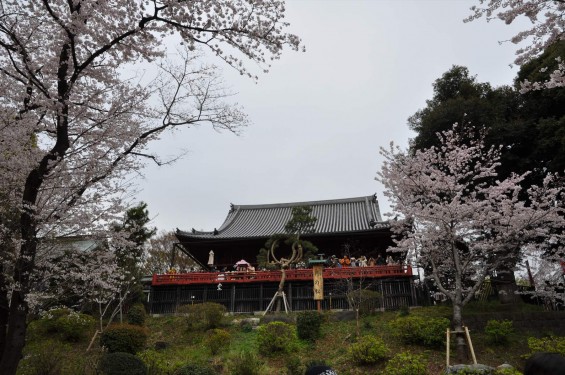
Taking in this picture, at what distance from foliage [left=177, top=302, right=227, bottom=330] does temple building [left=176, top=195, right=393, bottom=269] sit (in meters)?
8.06

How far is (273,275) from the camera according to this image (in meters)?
19.5

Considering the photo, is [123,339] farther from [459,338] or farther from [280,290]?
[459,338]

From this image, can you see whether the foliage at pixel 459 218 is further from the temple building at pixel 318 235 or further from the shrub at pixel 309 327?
the temple building at pixel 318 235

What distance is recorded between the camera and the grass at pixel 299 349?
11961 mm

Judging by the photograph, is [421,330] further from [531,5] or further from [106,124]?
[106,124]

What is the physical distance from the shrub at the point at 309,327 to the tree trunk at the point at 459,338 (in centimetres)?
473

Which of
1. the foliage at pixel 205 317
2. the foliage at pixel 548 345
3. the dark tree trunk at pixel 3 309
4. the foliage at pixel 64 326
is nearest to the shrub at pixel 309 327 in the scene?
the foliage at pixel 205 317

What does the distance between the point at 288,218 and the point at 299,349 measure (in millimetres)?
18069

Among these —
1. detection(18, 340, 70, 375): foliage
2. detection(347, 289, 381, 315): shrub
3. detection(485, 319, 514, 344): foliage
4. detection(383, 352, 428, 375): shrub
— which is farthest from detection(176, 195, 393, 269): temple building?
detection(18, 340, 70, 375): foliage

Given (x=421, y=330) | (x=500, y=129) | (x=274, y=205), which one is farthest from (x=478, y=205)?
(x=274, y=205)

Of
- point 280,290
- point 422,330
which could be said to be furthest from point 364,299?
point 280,290

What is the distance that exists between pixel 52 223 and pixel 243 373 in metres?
6.39

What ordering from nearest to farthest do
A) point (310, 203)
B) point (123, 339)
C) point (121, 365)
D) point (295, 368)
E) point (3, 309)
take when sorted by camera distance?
point (3, 309)
point (121, 365)
point (295, 368)
point (123, 339)
point (310, 203)

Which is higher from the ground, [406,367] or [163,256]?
[163,256]
